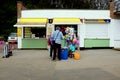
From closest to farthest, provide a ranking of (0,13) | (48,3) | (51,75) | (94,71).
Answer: (51,75) < (94,71) < (0,13) < (48,3)

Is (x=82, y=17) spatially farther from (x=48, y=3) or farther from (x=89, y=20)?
(x=48, y=3)

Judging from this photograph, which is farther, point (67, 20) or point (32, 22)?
point (67, 20)

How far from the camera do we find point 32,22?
29594 mm

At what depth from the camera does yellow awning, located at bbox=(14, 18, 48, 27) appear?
28.8 m

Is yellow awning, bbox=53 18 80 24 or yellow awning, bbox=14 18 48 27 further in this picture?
yellow awning, bbox=53 18 80 24

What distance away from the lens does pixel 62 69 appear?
48.4 ft

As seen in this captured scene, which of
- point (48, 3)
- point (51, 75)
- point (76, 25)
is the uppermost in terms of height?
point (48, 3)

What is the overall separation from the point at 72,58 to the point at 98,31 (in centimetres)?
1130

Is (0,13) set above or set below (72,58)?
above

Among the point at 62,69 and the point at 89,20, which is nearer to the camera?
the point at 62,69

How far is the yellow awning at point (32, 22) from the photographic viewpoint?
94.5 feet

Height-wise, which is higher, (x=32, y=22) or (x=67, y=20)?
(x=67, y=20)

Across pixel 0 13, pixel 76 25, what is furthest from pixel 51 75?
pixel 0 13

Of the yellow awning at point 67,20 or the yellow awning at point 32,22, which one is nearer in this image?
the yellow awning at point 32,22
